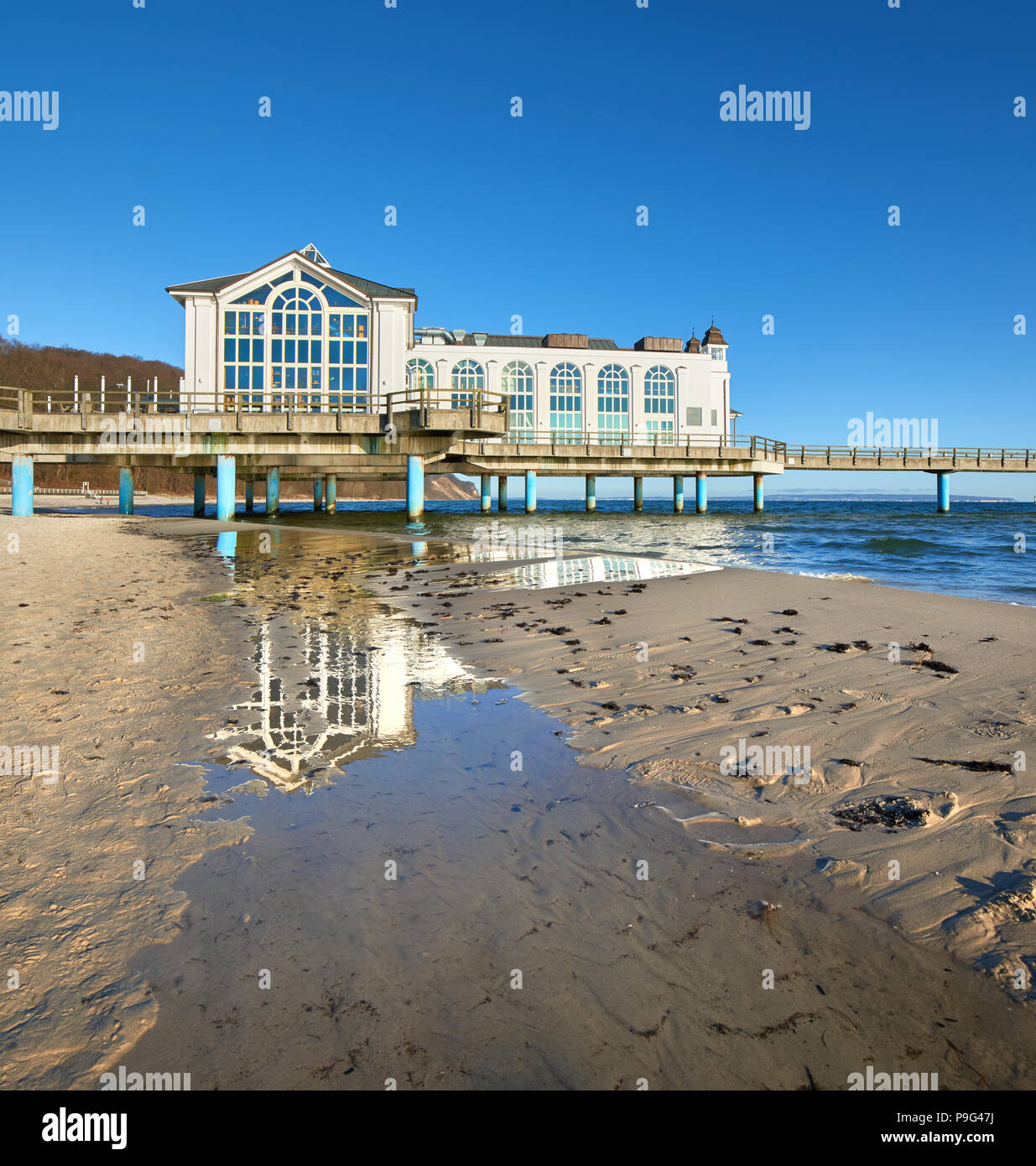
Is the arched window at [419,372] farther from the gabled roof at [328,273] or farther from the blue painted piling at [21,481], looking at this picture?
the blue painted piling at [21,481]

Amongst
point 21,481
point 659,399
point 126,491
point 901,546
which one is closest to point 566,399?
point 659,399

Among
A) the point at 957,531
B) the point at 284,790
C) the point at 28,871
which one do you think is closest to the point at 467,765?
the point at 284,790

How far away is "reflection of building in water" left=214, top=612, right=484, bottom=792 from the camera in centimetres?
451

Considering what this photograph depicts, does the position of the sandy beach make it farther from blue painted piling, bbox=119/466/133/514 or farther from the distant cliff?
the distant cliff

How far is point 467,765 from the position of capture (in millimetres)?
4316

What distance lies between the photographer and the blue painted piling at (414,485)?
2970cm

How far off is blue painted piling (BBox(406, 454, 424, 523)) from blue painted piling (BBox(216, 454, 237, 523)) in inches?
291

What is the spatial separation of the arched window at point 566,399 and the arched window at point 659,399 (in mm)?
5356

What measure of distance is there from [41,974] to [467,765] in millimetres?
2328

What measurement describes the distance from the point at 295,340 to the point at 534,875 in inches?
1555

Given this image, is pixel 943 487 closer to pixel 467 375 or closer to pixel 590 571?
pixel 467 375

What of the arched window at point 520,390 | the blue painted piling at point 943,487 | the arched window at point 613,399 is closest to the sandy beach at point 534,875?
the arched window at point 520,390

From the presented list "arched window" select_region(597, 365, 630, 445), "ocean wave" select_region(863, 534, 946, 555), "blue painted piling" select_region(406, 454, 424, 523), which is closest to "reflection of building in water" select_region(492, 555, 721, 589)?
"ocean wave" select_region(863, 534, 946, 555)
